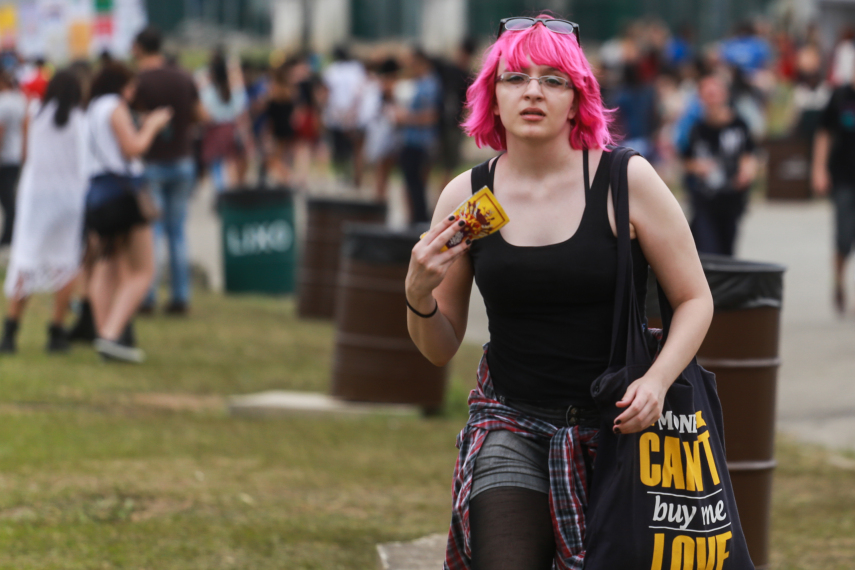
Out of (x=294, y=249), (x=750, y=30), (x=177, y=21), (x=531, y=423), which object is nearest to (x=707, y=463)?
(x=531, y=423)

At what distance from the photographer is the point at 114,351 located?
8273mm

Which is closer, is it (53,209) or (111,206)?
(111,206)

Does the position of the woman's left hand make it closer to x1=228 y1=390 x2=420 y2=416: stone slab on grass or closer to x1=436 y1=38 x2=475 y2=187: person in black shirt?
x1=228 y1=390 x2=420 y2=416: stone slab on grass

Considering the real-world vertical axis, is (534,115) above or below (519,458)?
above

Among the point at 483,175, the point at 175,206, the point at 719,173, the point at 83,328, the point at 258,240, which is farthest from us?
the point at 258,240

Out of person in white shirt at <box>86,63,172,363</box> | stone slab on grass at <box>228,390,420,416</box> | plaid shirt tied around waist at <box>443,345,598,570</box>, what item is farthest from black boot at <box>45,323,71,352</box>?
plaid shirt tied around waist at <box>443,345,598,570</box>

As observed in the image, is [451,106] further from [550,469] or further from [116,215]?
[550,469]

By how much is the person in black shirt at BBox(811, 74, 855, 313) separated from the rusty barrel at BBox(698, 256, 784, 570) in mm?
6500

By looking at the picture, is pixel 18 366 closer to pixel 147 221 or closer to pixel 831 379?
pixel 147 221

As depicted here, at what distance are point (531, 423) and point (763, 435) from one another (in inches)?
59.4

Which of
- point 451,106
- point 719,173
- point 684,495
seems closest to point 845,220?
point 719,173

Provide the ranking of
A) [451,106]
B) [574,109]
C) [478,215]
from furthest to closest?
[451,106] < [574,109] < [478,215]

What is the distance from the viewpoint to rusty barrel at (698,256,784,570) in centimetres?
423

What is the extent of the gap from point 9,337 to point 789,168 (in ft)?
45.7
